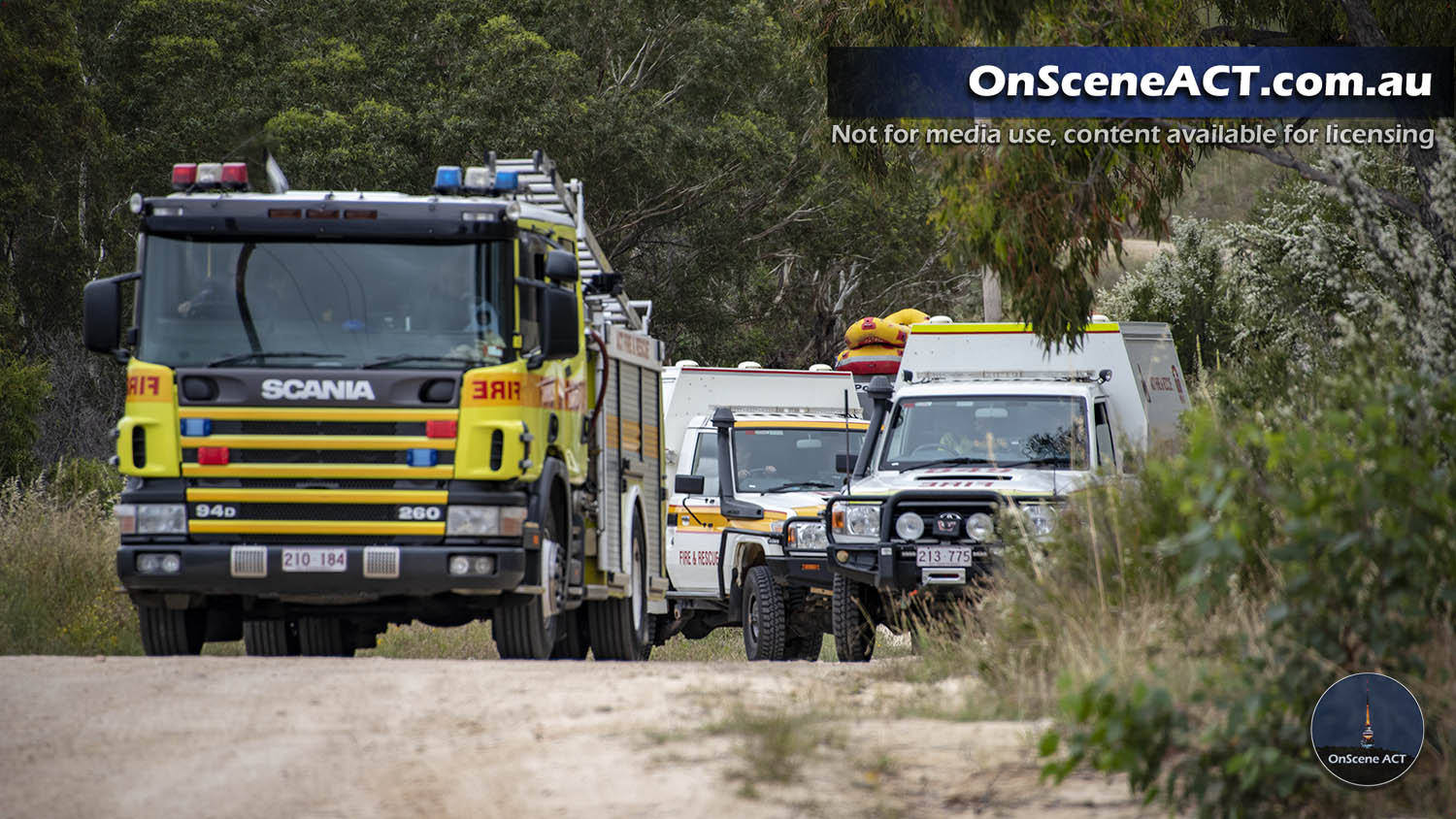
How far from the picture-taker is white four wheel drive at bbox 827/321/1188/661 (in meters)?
12.4

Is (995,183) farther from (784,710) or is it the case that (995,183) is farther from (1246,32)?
(784,710)

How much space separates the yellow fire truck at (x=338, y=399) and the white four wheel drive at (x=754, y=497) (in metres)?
4.61

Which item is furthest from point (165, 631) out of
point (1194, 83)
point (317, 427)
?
point (1194, 83)

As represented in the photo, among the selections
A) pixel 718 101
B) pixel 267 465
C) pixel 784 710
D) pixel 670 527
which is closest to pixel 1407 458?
pixel 784 710

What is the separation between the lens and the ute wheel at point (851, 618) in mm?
13578

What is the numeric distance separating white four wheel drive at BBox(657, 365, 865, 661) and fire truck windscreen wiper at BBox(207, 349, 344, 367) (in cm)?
528

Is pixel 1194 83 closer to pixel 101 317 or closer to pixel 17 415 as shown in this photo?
pixel 101 317

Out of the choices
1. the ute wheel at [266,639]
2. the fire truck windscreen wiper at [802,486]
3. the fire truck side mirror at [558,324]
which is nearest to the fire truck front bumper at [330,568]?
the fire truck side mirror at [558,324]

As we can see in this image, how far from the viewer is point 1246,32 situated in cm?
1519

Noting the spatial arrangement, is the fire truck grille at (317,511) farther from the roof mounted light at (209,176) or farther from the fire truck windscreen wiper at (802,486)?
the fire truck windscreen wiper at (802,486)

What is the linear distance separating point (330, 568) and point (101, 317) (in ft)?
6.48

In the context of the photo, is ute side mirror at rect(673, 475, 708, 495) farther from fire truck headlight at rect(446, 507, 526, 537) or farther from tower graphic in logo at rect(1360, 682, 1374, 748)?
tower graphic in logo at rect(1360, 682, 1374, 748)

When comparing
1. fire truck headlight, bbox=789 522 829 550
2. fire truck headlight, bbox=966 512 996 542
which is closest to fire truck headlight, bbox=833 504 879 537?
fire truck headlight, bbox=966 512 996 542

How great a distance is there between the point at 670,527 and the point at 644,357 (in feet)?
10.2
